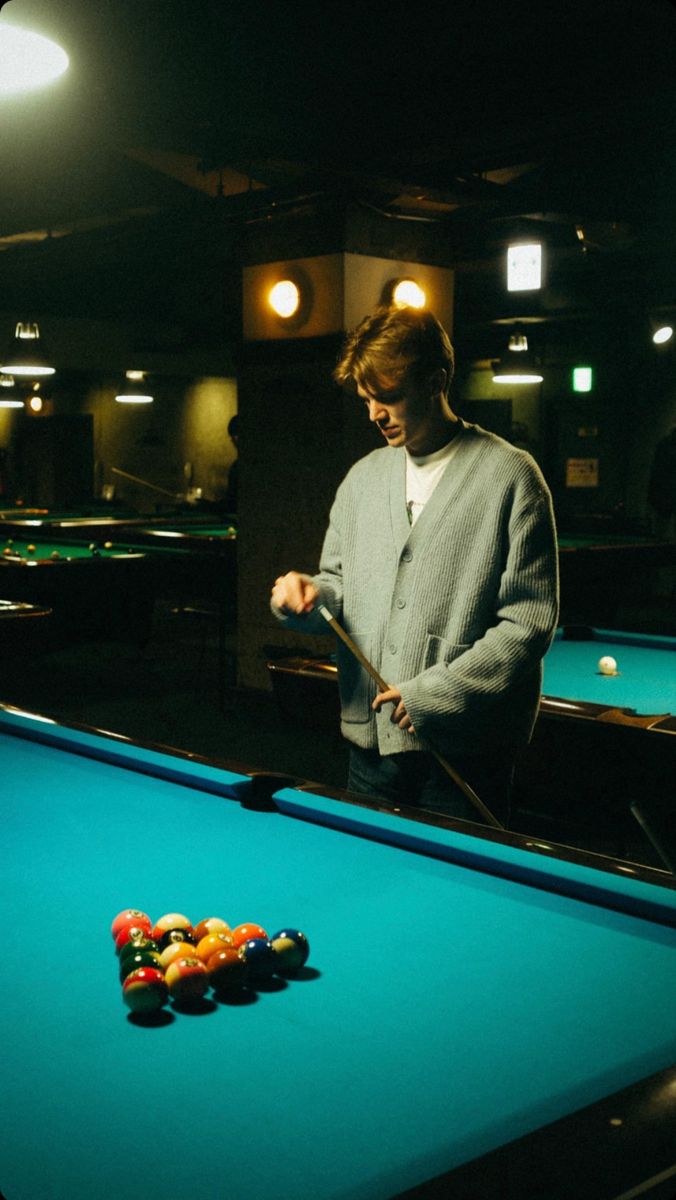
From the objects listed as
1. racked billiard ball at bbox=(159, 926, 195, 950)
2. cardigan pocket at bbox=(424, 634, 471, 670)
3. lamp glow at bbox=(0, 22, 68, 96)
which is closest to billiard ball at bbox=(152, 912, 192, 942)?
racked billiard ball at bbox=(159, 926, 195, 950)

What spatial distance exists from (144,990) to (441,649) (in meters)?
1.23

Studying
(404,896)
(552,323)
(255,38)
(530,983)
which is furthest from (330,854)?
(552,323)

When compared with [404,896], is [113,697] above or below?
below

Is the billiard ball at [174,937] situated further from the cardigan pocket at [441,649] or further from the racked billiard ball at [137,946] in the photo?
the cardigan pocket at [441,649]

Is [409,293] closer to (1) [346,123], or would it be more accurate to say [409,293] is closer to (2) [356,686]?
(1) [346,123]

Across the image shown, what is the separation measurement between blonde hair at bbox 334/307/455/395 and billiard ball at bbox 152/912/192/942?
1.29 meters

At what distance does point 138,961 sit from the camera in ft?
4.22

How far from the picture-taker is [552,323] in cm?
1184

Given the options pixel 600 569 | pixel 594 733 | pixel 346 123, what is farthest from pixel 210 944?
pixel 600 569

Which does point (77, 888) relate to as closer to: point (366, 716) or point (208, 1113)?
point (208, 1113)

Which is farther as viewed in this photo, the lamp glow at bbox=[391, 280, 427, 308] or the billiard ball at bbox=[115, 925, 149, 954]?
the lamp glow at bbox=[391, 280, 427, 308]

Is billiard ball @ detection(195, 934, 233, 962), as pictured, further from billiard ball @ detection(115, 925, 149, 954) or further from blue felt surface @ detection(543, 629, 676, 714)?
blue felt surface @ detection(543, 629, 676, 714)

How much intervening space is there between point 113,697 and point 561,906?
5.64 meters

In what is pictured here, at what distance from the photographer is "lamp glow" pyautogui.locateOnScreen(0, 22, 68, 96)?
266 centimetres
